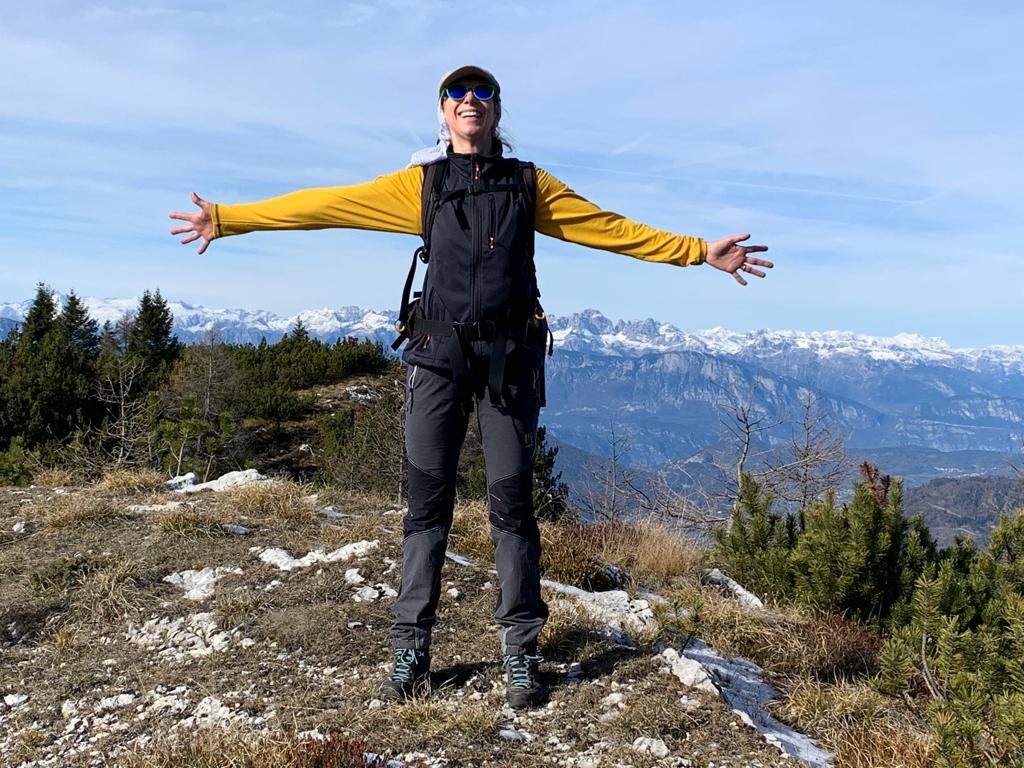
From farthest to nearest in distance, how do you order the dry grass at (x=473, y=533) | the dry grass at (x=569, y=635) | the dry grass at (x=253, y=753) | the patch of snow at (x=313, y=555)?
1. the dry grass at (x=473, y=533)
2. the patch of snow at (x=313, y=555)
3. the dry grass at (x=569, y=635)
4. the dry grass at (x=253, y=753)

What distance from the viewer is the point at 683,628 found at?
169 inches

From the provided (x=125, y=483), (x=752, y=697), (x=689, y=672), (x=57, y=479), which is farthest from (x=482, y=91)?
(x=57, y=479)

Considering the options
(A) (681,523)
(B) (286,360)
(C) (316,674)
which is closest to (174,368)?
(B) (286,360)

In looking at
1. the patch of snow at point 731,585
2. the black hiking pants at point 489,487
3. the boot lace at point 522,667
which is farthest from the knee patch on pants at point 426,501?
the patch of snow at point 731,585

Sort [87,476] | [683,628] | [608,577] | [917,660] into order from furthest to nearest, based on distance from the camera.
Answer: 1. [87,476]
2. [608,577]
3. [683,628]
4. [917,660]

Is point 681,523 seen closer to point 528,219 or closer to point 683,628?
point 683,628

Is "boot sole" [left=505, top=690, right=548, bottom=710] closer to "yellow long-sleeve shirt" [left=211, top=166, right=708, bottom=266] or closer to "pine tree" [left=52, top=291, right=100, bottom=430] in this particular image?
"yellow long-sleeve shirt" [left=211, top=166, right=708, bottom=266]

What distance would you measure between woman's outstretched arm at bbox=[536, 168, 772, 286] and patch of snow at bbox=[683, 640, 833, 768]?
1.99 metres

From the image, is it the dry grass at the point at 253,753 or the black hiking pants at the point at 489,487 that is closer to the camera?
the dry grass at the point at 253,753

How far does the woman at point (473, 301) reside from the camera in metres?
3.45

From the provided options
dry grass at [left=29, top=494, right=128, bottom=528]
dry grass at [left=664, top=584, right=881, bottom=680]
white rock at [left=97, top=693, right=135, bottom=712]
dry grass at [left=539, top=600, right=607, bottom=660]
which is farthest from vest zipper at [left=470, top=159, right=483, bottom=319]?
dry grass at [left=29, top=494, right=128, bottom=528]

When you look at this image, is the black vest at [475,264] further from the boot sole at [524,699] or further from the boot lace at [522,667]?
the boot sole at [524,699]

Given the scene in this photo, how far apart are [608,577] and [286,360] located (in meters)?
26.6

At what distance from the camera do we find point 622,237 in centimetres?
372
